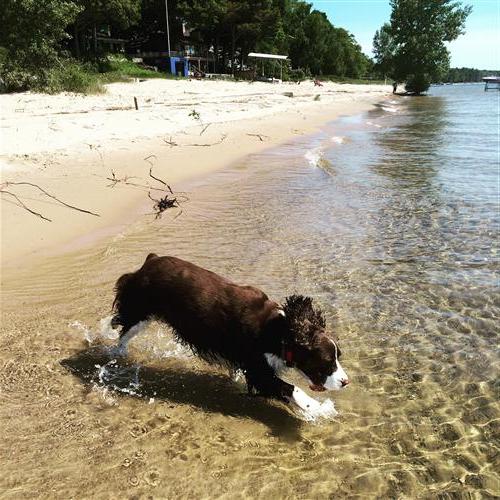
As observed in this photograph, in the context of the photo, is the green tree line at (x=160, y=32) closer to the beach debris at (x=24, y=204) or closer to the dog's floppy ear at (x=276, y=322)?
the beach debris at (x=24, y=204)

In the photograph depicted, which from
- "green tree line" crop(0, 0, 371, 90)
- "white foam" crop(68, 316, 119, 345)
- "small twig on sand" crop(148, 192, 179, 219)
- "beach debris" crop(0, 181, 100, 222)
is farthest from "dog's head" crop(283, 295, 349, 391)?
"green tree line" crop(0, 0, 371, 90)

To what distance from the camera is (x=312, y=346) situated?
11.4 ft

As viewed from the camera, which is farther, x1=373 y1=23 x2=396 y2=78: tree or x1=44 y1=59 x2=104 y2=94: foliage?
x1=373 y1=23 x2=396 y2=78: tree

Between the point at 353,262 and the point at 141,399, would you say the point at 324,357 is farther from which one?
the point at 353,262

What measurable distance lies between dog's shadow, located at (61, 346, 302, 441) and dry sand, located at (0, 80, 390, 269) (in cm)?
283

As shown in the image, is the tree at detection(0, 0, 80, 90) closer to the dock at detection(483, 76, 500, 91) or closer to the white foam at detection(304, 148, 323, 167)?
the white foam at detection(304, 148, 323, 167)

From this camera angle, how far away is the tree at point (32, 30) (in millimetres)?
24875

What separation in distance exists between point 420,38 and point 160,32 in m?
38.5

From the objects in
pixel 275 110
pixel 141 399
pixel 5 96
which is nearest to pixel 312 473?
pixel 141 399

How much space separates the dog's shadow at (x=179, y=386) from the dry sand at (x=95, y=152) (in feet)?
9.29

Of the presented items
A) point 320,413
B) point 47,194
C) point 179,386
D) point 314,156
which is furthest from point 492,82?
point 179,386

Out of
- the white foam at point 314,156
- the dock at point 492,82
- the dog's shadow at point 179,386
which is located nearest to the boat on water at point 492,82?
the dock at point 492,82

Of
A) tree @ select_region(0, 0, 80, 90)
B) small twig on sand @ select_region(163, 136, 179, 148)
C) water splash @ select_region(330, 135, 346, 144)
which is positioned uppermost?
tree @ select_region(0, 0, 80, 90)

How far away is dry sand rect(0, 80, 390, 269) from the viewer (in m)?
7.82
